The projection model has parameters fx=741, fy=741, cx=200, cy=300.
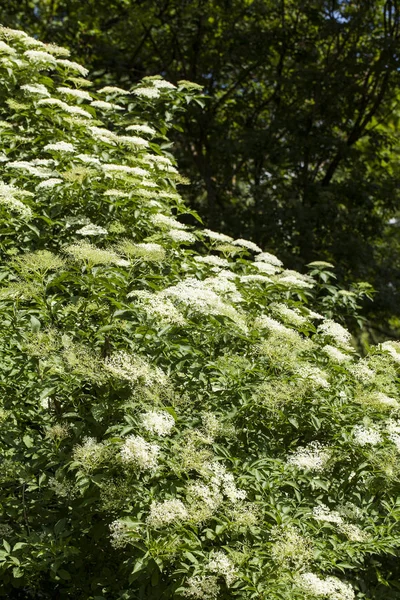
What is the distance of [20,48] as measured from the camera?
19.0ft

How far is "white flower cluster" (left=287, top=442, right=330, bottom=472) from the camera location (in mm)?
3307

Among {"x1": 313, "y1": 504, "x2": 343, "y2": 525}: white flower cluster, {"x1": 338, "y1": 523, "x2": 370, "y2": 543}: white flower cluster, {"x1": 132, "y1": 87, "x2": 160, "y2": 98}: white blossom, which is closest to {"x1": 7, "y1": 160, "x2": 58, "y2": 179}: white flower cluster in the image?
{"x1": 132, "y1": 87, "x2": 160, "y2": 98}: white blossom

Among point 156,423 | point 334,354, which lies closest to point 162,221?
point 334,354

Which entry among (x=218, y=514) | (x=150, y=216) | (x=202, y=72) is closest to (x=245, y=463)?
(x=218, y=514)

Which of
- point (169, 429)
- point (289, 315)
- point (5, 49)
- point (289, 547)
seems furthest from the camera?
point (5, 49)

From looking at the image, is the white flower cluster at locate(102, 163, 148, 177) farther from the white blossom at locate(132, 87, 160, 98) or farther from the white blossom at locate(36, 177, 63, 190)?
the white blossom at locate(132, 87, 160, 98)

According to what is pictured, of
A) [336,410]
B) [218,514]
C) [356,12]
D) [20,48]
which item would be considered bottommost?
[218,514]

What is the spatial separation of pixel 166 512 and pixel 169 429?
0.36 metres

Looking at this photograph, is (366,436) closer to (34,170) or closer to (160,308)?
(160,308)

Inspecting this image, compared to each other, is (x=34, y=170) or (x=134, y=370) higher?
(x=34, y=170)

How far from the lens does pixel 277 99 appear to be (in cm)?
1165

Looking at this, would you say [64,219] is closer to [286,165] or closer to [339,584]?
[339,584]

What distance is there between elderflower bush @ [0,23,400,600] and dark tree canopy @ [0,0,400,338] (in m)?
6.13

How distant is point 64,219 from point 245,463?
183 cm
